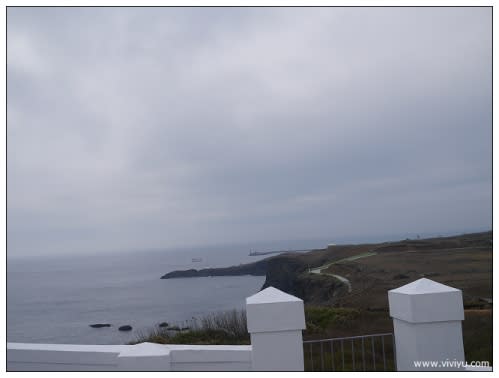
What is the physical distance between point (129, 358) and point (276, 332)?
1408mm

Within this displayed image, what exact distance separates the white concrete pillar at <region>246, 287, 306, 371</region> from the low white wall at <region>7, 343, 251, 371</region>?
0.39m

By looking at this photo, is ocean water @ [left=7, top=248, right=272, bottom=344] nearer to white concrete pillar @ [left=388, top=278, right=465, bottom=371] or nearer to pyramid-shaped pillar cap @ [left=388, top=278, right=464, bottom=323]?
white concrete pillar @ [left=388, top=278, right=465, bottom=371]

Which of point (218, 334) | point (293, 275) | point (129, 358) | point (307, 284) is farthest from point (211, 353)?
point (293, 275)

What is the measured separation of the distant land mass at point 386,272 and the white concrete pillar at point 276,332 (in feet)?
31.9

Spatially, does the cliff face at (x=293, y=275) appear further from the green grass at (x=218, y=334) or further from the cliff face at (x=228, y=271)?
the green grass at (x=218, y=334)

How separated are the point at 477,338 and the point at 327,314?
5803 millimetres

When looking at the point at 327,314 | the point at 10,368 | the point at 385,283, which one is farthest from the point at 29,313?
the point at 10,368

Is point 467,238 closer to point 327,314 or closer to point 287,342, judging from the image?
point 327,314

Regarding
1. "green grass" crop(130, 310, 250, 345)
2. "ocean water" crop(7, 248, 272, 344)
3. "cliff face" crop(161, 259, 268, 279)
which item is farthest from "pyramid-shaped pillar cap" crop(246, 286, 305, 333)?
"cliff face" crop(161, 259, 268, 279)

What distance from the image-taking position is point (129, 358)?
14.1 feet

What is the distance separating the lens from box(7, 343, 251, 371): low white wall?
4.37 meters

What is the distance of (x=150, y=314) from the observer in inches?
1689

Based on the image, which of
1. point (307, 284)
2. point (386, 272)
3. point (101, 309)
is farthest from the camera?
point (101, 309)

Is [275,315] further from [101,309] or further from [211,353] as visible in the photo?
[101,309]
